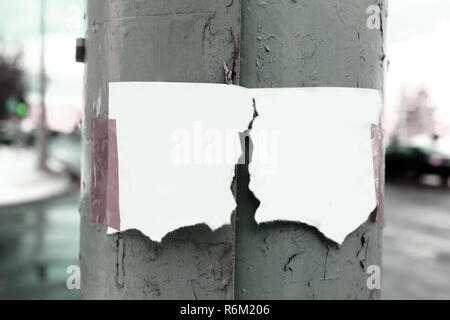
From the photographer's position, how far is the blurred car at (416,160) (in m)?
18.4

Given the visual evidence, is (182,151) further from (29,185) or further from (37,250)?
(29,185)

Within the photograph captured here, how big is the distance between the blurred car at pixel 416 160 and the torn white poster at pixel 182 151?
1879 centimetres

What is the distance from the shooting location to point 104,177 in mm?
1133

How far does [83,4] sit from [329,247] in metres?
0.85

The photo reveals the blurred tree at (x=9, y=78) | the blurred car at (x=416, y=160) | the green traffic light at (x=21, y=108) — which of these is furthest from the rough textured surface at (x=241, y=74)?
the blurred tree at (x=9, y=78)

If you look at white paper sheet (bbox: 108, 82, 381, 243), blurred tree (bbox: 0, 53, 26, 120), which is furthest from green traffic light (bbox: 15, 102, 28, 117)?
white paper sheet (bbox: 108, 82, 381, 243)

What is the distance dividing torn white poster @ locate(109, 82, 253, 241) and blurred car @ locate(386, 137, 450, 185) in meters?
18.8

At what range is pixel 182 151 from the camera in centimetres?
104

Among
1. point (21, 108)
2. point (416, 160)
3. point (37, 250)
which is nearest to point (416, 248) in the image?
point (37, 250)

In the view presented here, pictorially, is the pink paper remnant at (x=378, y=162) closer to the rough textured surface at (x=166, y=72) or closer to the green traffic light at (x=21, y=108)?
the rough textured surface at (x=166, y=72)

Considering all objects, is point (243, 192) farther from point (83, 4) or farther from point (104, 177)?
point (83, 4)

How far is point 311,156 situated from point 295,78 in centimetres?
17

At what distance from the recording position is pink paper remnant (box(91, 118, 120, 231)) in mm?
1093

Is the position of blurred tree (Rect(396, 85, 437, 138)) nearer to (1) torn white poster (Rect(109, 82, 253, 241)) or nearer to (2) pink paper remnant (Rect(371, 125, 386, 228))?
(2) pink paper remnant (Rect(371, 125, 386, 228))
